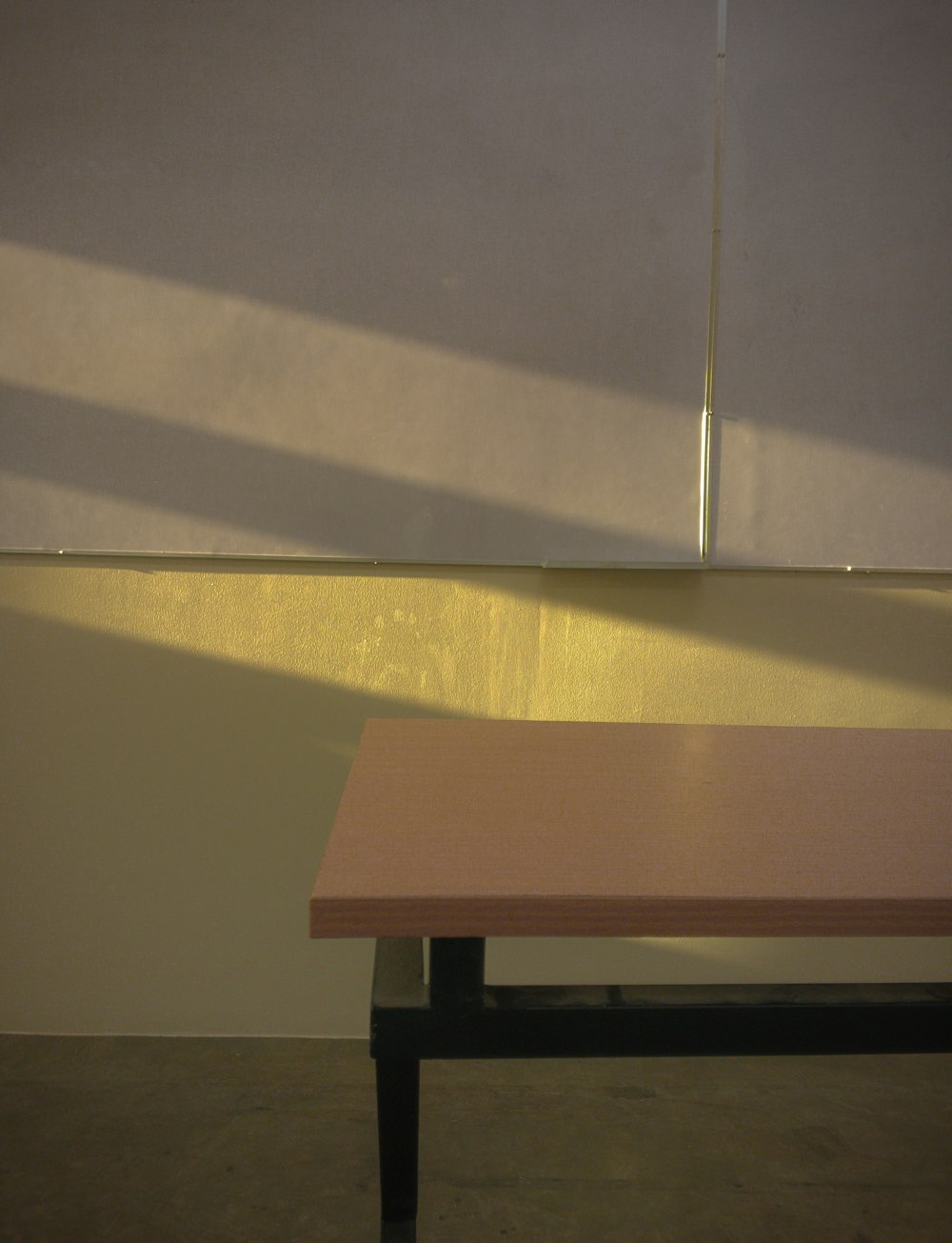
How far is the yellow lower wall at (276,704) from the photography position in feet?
8.14

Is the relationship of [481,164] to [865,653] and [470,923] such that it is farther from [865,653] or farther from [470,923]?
[470,923]

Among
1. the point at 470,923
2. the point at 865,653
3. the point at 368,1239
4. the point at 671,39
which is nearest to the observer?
the point at 470,923

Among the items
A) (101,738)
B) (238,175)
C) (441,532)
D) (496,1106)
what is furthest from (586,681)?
(238,175)

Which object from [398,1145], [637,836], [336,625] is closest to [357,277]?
[336,625]

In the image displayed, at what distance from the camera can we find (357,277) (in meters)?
2.39

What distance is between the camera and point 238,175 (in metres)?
2.37

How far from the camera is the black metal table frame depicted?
1021 millimetres

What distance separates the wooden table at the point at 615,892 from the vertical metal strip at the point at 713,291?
45.8 inches

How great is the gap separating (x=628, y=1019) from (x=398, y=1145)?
30 centimetres

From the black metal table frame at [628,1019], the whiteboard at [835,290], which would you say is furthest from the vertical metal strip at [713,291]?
the black metal table frame at [628,1019]

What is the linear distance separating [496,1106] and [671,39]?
2249 mm

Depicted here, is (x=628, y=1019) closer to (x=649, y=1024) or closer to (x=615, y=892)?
(x=649, y=1024)

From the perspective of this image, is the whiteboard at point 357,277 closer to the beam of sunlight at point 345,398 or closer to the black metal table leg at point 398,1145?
the beam of sunlight at point 345,398

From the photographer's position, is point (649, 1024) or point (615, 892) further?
point (649, 1024)
